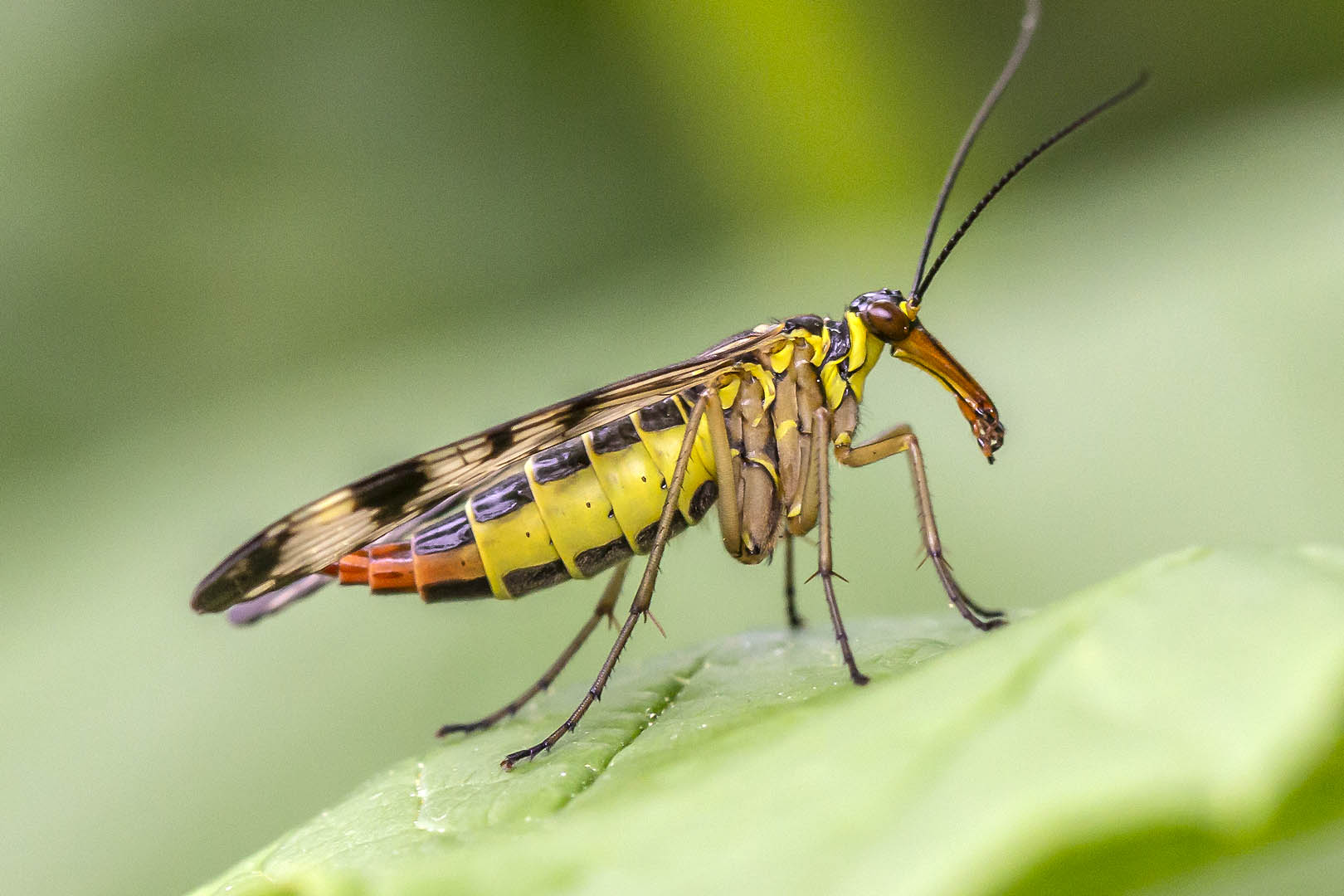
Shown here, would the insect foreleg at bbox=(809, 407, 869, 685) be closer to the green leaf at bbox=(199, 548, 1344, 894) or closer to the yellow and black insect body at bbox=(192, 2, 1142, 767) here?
the yellow and black insect body at bbox=(192, 2, 1142, 767)

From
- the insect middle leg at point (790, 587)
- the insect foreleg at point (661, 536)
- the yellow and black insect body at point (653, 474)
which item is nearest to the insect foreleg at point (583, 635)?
the yellow and black insect body at point (653, 474)

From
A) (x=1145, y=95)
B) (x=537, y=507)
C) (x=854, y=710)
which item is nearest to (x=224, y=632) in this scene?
(x=537, y=507)

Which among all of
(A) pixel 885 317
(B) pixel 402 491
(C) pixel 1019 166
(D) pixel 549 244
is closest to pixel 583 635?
(B) pixel 402 491

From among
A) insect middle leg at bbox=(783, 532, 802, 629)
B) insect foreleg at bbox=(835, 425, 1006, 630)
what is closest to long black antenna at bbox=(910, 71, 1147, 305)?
insect foreleg at bbox=(835, 425, 1006, 630)

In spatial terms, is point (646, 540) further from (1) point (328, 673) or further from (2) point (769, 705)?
(1) point (328, 673)

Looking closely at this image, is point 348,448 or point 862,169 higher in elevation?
point 862,169
